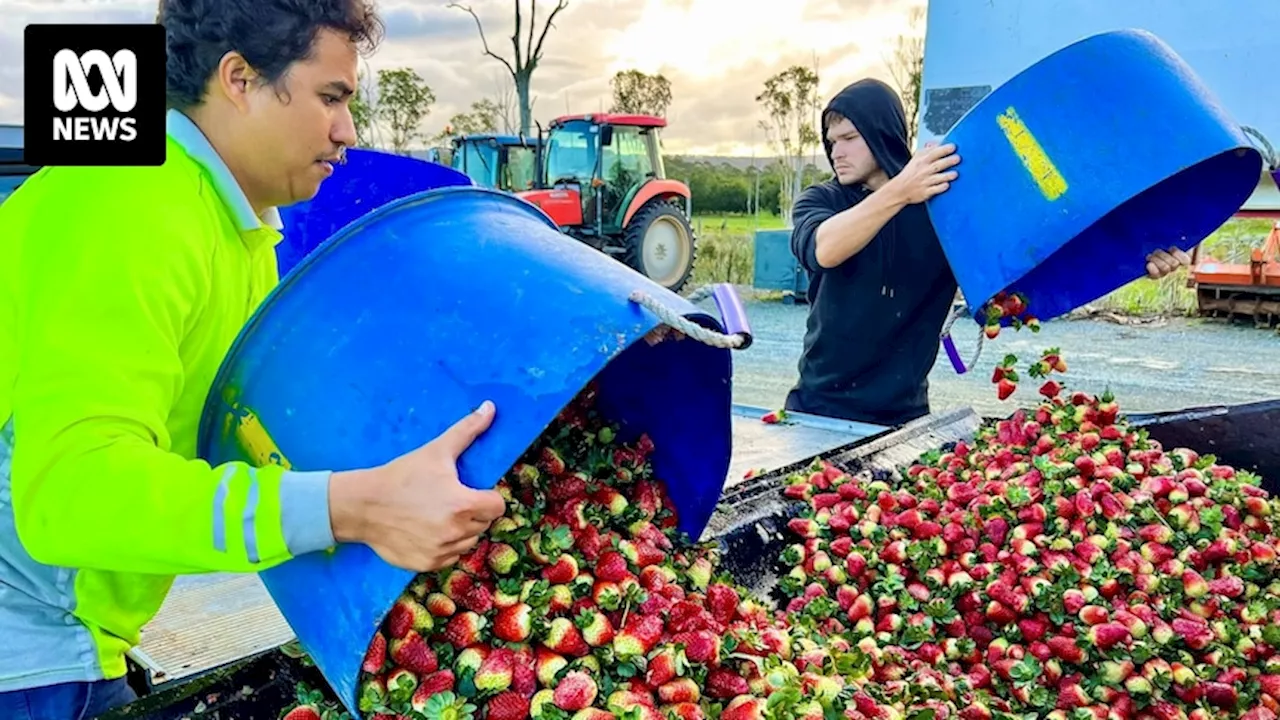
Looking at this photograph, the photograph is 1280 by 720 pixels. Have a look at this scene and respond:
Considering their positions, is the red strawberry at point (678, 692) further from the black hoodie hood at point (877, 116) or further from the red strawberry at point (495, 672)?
the black hoodie hood at point (877, 116)

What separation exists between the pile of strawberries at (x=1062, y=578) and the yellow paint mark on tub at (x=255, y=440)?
1156 millimetres

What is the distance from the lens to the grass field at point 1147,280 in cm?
1294

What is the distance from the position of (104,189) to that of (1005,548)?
1921mm

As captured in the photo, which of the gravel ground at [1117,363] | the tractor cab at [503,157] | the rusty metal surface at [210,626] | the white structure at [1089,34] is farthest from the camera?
the white structure at [1089,34]

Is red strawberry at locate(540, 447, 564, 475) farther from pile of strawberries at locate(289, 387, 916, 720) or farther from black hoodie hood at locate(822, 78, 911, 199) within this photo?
black hoodie hood at locate(822, 78, 911, 199)

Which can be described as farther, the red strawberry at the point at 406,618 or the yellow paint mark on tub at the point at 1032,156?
the yellow paint mark on tub at the point at 1032,156

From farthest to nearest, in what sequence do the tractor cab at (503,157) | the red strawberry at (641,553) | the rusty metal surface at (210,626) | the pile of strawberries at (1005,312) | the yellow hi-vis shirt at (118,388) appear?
the tractor cab at (503,157) < the pile of strawberries at (1005,312) < the rusty metal surface at (210,626) < the red strawberry at (641,553) < the yellow hi-vis shirt at (118,388)

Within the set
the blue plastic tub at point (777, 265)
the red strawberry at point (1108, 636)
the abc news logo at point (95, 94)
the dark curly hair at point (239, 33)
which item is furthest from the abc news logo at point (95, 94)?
the blue plastic tub at point (777, 265)

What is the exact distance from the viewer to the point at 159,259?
1.05 meters

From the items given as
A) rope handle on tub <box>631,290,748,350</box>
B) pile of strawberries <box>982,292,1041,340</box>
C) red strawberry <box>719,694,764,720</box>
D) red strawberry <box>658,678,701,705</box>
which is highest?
rope handle on tub <box>631,290,748,350</box>

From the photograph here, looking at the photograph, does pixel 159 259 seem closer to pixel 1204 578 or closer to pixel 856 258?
pixel 1204 578

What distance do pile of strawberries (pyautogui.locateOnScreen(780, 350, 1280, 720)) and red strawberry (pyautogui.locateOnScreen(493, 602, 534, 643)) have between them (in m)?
0.79

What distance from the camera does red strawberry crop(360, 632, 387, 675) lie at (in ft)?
4.00

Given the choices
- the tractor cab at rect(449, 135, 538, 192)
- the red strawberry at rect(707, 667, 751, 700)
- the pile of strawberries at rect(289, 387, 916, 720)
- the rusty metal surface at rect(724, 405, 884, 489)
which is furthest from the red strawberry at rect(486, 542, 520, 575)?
the tractor cab at rect(449, 135, 538, 192)
